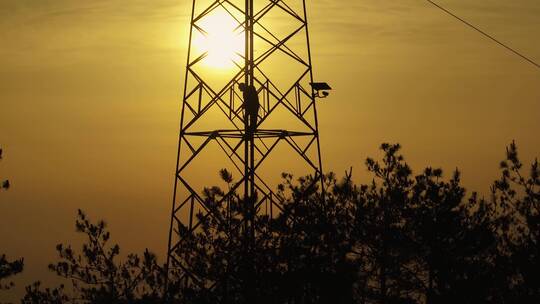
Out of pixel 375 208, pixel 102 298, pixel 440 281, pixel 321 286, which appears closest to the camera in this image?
pixel 321 286

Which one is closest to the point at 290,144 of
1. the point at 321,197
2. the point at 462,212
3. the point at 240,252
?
the point at 321,197

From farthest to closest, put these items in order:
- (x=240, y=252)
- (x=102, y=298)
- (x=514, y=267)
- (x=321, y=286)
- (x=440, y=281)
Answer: (x=102, y=298), (x=440, y=281), (x=514, y=267), (x=240, y=252), (x=321, y=286)

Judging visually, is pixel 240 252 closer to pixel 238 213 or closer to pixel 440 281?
pixel 238 213

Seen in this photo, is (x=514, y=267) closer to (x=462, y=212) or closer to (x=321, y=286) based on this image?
(x=462, y=212)

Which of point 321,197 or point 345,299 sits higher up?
point 321,197

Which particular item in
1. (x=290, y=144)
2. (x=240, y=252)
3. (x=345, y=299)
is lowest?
(x=345, y=299)

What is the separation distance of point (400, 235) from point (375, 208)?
1.13m

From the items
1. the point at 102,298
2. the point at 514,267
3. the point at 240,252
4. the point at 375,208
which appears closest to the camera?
the point at 240,252

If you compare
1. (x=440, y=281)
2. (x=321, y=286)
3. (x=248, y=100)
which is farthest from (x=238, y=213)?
(x=440, y=281)

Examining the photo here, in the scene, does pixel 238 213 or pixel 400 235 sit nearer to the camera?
pixel 238 213

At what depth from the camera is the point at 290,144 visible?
56.3 ft

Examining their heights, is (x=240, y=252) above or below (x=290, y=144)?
below

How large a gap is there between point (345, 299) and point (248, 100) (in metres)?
4.86

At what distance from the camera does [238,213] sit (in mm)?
16703
